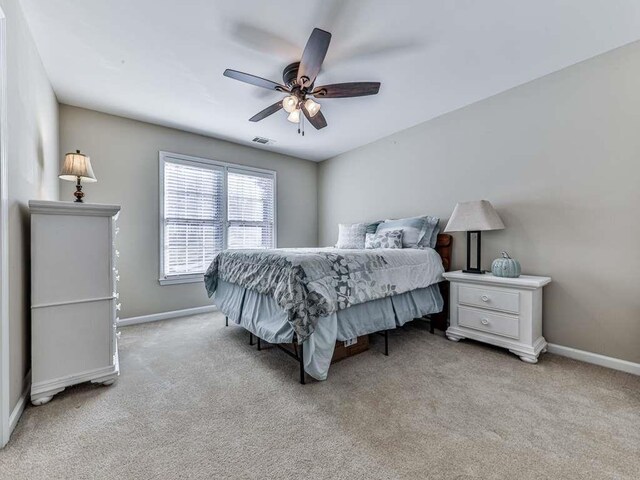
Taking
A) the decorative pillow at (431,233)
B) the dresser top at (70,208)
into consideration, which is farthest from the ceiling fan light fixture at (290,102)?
the decorative pillow at (431,233)

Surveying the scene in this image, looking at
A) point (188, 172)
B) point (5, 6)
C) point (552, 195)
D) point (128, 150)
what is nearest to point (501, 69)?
point (552, 195)

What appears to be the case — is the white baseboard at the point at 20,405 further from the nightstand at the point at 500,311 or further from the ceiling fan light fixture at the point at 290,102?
the nightstand at the point at 500,311

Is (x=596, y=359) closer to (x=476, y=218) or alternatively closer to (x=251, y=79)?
(x=476, y=218)

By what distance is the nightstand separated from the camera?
229 centimetres

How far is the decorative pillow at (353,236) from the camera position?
3733 millimetres

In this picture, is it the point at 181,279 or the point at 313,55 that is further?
the point at 181,279

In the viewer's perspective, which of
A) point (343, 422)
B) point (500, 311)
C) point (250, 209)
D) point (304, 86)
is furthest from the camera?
point (250, 209)

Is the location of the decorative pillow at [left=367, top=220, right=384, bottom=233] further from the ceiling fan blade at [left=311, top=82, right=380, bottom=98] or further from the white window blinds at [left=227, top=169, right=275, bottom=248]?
the ceiling fan blade at [left=311, top=82, right=380, bottom=98]

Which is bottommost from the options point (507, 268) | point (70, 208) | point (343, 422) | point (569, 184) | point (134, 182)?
point (343, 422)

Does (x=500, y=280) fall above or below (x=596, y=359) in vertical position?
above

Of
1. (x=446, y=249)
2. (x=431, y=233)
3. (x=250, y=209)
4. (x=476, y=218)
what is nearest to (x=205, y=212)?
(x=250, y=209)

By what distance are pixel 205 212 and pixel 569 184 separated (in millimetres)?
4058

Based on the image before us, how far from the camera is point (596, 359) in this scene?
2248 mm

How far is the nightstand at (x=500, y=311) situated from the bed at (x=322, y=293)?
304 millimetres
